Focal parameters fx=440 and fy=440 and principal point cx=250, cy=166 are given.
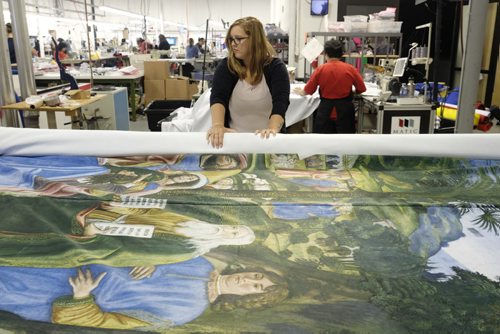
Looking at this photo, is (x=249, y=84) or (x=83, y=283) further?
(x=249, y=84)

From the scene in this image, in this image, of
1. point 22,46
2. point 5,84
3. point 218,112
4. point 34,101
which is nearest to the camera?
point 218,112

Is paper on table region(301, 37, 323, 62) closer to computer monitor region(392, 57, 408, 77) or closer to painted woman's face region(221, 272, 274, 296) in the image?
computer monitor region(392, 57, 408, 77)

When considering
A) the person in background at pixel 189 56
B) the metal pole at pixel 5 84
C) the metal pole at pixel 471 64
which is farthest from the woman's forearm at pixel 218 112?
the person in background at pixel 189 56

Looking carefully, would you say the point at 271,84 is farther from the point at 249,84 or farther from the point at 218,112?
the point at 218,112

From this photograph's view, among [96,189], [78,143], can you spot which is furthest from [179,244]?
[78,143]

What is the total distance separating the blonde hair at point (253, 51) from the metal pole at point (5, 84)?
2044 mm

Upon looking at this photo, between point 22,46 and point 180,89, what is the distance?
3.83 metres

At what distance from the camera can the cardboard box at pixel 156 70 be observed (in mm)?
7418

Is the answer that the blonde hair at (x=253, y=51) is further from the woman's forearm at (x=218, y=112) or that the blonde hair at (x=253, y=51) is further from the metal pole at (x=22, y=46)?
the metal pole at (x=22, y=46)

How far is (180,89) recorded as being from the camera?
24.2 ft

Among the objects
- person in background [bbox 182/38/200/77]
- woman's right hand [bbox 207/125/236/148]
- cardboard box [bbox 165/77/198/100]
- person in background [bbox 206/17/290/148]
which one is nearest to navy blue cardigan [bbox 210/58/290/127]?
person in background [bbox 206/17/290/148]

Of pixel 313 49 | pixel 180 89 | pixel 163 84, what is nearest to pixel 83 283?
pixel 313 49

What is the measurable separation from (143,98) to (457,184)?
667 cm

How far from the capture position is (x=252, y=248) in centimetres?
122
